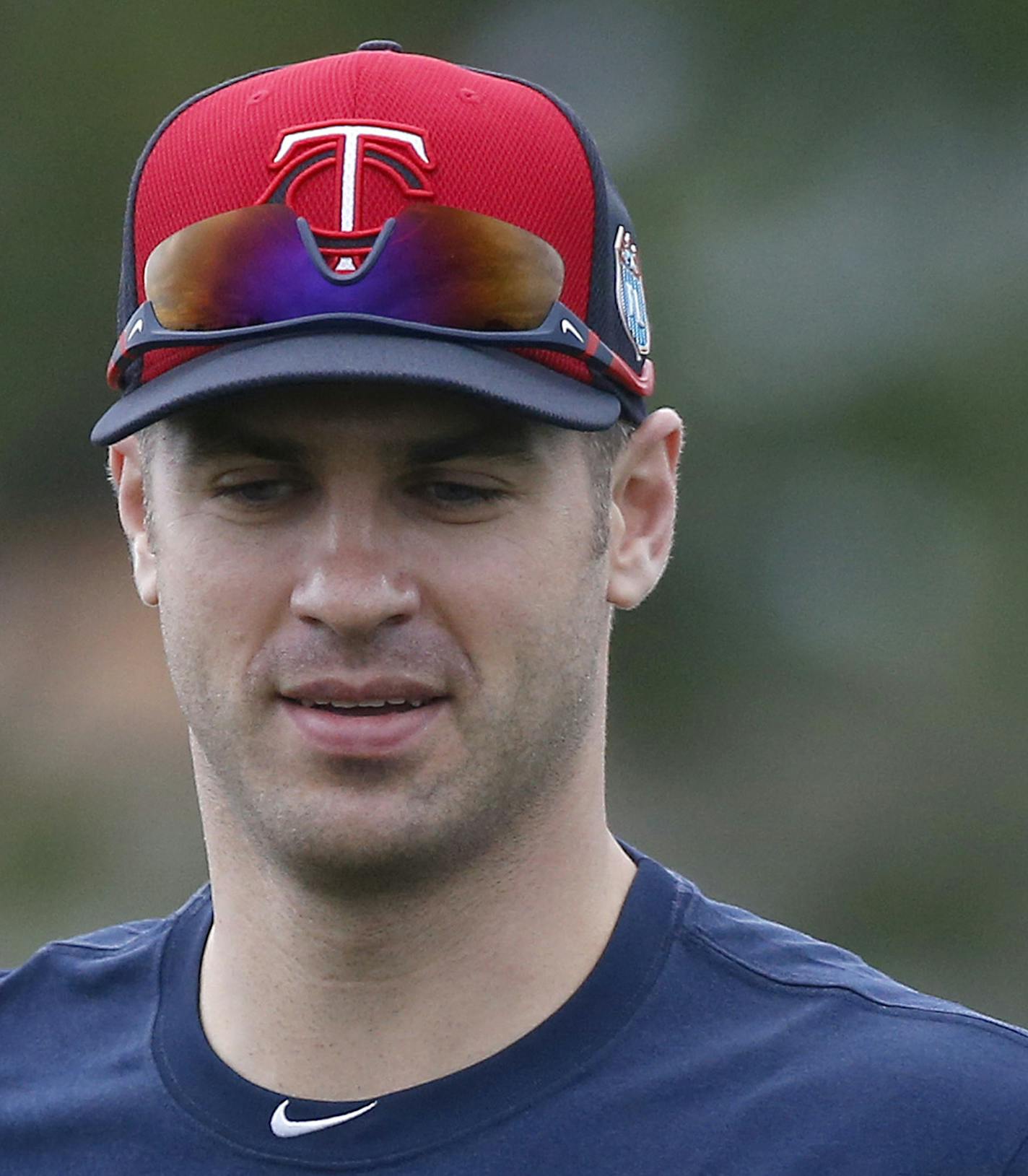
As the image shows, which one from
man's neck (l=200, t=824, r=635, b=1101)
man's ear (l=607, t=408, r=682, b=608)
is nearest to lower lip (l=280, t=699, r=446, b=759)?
man's neck (l=200, t=824, r=635, b=1101)

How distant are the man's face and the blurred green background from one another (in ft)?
18.4

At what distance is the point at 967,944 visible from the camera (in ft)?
25.7

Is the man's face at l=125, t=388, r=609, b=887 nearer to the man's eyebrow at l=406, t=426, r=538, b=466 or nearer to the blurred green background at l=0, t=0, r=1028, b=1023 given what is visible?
the man's eyebrow at l=406, t=426, r=538, b=466

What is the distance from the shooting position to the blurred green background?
764cm

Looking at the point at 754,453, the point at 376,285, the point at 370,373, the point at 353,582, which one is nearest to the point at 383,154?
the point at 376,285

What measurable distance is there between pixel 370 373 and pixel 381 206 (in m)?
0.20

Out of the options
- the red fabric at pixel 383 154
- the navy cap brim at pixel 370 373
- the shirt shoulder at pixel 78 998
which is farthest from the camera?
the shirt shoulder at pixel 78 998

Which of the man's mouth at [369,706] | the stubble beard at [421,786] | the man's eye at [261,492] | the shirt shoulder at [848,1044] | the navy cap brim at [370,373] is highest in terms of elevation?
the navy cap brim at [370,373]

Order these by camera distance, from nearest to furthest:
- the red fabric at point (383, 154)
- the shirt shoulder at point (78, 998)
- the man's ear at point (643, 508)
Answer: the red fabric at point (383, 154) → the man's ear at point (643, 508) → the shirt shoulder at point (78, 998)

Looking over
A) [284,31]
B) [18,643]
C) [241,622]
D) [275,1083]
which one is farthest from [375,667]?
[284,31]

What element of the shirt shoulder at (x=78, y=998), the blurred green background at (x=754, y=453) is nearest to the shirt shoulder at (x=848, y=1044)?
the shirt shoulder at (x=78, y=998)

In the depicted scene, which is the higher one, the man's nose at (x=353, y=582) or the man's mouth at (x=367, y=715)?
the man's nose at (x=353, y=582)

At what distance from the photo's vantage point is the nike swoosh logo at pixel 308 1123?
5.59 ft

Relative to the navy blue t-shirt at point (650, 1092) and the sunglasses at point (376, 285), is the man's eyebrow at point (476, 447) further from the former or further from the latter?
the navy blue t-shirt at point (650, 1092)
